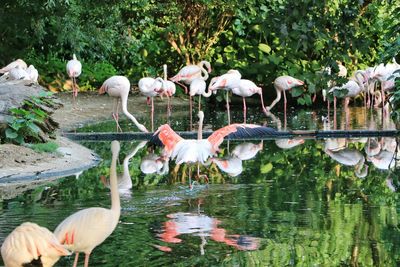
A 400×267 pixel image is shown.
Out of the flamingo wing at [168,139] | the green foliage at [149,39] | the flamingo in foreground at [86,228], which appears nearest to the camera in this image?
the flamingo in foreground at [86,228]

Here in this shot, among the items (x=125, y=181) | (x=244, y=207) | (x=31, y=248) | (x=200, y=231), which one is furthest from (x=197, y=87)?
(x=31, y=248)

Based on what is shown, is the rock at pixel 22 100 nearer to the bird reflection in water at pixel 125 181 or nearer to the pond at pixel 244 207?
the pond at pixel 244 207

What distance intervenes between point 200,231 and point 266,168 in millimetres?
3989

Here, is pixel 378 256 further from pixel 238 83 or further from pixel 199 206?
pixel 238 83

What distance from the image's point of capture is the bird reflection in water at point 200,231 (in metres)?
7.15

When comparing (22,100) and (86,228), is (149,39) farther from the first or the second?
(86,228)

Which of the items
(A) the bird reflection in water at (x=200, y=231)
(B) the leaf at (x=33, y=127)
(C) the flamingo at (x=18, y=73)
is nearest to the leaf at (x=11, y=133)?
(B) the leaf at (x=33, y=127)

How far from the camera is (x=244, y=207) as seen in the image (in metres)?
8.77

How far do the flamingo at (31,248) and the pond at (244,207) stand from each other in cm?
138

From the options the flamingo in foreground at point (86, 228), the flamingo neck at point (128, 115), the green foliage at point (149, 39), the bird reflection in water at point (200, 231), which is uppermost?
the green foliage at point (149, 39)

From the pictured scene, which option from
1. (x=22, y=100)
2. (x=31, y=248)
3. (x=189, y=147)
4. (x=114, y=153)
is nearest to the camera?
(x=31, y=248)

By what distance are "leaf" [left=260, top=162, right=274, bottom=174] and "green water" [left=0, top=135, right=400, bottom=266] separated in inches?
0.9

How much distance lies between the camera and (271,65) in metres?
22.6

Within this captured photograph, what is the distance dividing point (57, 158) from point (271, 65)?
1170 centimetres
